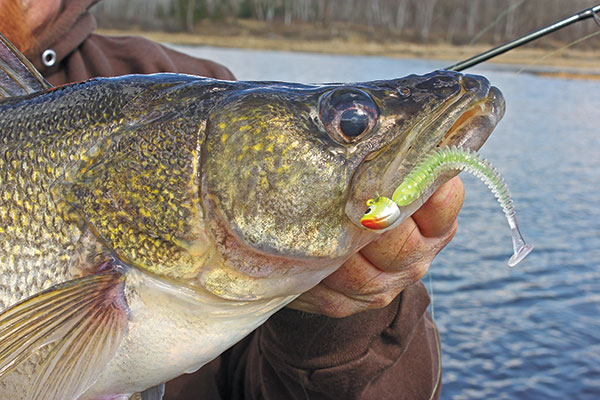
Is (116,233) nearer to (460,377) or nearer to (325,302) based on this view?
(325,302)

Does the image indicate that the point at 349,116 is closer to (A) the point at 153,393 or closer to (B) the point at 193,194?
(B) the point at 193,194

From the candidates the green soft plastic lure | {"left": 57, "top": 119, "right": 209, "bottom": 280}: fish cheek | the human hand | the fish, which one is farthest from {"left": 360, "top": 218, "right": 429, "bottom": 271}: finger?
{"left": 57, "top": 119, "right": 209, "bottom": 280}: fish cheek

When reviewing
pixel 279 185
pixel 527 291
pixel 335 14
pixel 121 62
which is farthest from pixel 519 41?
pixel 335 14

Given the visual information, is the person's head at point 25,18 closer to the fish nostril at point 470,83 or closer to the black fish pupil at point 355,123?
the black fish pupil at point 355,123

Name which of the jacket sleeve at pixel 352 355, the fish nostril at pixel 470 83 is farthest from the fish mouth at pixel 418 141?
the jacket sleeve at pixel 352 355

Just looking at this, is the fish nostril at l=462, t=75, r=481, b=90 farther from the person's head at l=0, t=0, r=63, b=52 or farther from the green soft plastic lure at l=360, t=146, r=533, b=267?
the person's head at l=0, t=0, r=63, b=52
